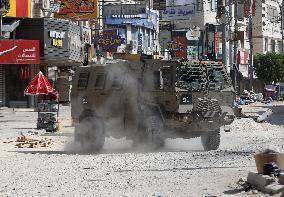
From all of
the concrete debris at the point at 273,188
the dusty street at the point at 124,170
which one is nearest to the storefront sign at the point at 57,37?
the dusty street at the point at 124,170

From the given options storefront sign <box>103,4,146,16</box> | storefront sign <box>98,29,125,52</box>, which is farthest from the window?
storefront sign <box>98,29,125,52</box>

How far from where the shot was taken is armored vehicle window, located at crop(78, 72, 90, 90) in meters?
Answer: 20.1

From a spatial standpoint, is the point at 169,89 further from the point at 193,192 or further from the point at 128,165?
the point at 193,192

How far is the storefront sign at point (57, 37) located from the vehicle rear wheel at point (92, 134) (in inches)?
1130

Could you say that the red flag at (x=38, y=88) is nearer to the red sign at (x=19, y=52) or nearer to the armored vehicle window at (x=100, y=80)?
the armored vehicle window at (x=100, y=80)

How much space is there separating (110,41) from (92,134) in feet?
128

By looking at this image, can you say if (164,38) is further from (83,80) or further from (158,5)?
(83,80)

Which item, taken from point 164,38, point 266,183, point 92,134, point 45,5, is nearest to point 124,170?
point 266,183

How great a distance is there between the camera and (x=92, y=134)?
1980 cm

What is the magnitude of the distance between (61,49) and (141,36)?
23819 millimetres

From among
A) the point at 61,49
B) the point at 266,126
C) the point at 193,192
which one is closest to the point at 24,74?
the point at 61,49

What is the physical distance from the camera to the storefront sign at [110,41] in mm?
58062

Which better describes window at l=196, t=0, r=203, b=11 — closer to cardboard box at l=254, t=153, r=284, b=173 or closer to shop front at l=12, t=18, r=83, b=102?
shop front at l=12, t=18, r=83, b=102

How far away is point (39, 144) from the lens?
22297 mm
